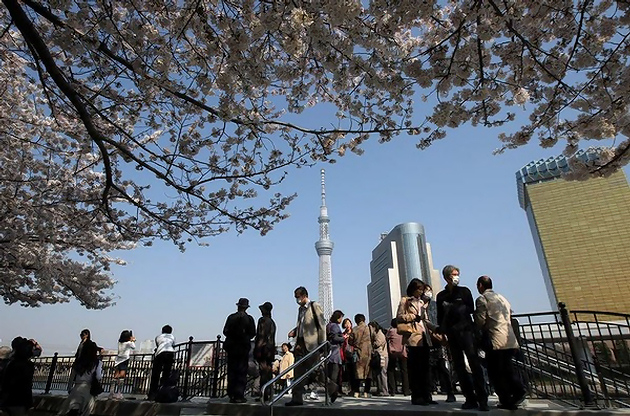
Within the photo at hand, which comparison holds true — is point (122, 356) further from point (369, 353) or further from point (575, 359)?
point (575, 359)

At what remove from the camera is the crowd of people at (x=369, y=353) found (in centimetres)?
424

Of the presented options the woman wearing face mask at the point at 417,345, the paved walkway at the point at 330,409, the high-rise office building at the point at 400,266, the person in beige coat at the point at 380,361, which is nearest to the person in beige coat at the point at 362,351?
the person in beige coat at the point at 380,361

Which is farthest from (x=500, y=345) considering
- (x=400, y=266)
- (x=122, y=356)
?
(x=400, y=266)

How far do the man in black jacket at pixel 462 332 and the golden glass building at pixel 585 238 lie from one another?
258 ft

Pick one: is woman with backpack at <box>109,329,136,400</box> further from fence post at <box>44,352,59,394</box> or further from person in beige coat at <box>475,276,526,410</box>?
person in beige coat at <box>475,276,526,410</box>

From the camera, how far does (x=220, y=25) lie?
4242mm

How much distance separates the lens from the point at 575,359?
14.3ft

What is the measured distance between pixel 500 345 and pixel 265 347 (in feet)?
11.2

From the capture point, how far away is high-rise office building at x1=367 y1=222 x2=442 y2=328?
10175 cm

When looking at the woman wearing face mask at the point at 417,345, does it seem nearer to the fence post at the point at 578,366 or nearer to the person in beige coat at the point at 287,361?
the fence post at the point at 578,366

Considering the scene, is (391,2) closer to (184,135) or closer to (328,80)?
(328,80)

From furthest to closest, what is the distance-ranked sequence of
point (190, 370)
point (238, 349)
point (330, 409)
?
1. point (190, 370)
2. point (238, 349)
3. point (330, 409)

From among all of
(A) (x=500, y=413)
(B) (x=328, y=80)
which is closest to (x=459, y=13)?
(B) (x=328, y=80)

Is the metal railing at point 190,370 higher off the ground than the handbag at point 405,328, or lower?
lower
